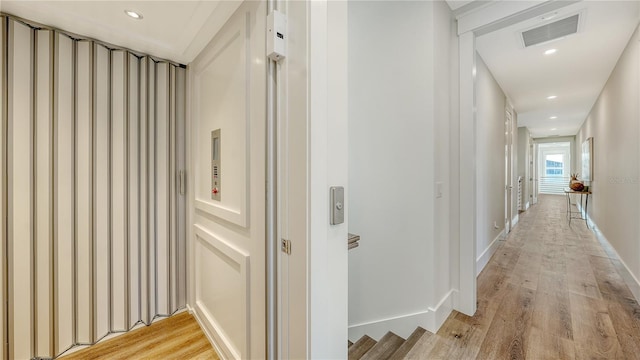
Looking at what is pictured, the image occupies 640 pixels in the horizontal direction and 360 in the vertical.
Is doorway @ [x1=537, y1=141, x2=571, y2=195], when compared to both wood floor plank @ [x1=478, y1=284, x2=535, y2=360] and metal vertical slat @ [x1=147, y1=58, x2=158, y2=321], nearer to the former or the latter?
wood floor plank @ [x1=478, y1=284, x2=535, y2=360]

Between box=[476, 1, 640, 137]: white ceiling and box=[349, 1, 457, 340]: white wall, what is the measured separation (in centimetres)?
121

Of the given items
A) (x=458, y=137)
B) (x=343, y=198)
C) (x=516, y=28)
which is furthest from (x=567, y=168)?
(x=343, y=198)

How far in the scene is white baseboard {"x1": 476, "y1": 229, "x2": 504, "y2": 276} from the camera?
290cm

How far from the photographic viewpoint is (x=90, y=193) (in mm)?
1714

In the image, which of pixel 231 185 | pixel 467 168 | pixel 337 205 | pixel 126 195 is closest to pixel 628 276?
pixel 467 168

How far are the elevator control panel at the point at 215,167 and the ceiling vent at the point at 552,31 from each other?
304cm

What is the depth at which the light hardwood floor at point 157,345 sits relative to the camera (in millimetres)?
1640

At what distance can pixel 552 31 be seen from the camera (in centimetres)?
246

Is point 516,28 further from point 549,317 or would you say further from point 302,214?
point 302,214

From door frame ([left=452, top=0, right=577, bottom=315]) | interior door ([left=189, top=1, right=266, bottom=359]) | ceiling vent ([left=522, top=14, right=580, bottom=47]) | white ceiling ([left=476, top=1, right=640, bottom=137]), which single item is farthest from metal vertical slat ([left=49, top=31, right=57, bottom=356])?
ceiling vent ([left=522, top=14, right=580, bottom=47])

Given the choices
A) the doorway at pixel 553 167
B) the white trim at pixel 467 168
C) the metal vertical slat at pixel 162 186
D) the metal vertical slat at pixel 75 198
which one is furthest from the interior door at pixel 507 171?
the doorway at pixel 553 167

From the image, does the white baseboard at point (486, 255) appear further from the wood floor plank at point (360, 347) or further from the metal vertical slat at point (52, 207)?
the metal vertical slat at point (52, 207)

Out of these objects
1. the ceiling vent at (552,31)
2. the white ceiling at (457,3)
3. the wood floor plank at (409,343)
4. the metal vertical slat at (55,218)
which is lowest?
the wood floor plank at (409,343)

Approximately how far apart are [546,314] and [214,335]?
8.32 ft
